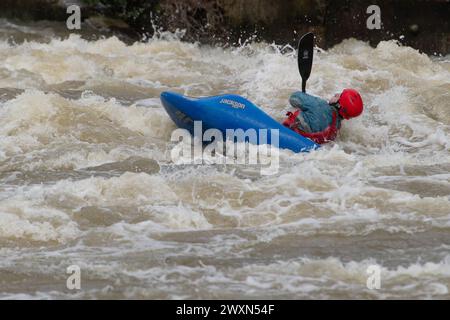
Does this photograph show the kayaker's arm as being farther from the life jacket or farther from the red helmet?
the red helmet

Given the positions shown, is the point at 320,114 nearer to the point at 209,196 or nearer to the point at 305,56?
the point at 305,56

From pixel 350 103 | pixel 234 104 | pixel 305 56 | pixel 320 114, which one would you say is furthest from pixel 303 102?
pixel 305 56

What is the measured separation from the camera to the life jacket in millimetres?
7977

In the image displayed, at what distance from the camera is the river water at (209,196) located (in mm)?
5000

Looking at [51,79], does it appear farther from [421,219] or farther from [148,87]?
[421,219]

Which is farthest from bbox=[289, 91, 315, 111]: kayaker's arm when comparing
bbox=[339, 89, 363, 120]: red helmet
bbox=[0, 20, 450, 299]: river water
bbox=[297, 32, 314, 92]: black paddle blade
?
bbox=[297, 32, 314, 92]: black paddle blade

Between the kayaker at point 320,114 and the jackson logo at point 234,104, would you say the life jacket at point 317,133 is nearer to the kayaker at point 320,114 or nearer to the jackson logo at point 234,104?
the kayaker at point 320,114

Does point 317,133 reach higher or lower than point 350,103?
lower

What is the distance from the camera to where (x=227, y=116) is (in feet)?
25.8

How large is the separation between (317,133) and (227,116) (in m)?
0.80

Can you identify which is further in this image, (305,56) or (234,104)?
(305,56)

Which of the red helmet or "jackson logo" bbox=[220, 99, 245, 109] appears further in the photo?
the red helmet

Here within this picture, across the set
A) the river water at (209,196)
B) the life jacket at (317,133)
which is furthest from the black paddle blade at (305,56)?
the life jacket at (317,133)

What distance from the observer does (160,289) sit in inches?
190
